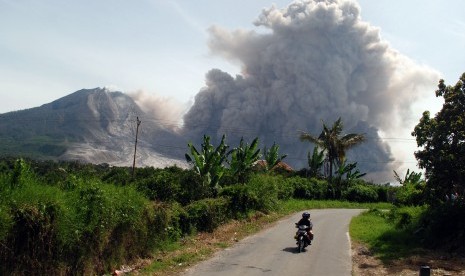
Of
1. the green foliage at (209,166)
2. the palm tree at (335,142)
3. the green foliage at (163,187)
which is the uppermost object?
the palm tree at (335,142)

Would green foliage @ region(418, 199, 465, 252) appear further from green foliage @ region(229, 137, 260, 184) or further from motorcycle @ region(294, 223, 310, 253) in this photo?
green foliage @ region(229, 137, 260, 184)

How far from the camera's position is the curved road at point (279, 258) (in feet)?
40.0

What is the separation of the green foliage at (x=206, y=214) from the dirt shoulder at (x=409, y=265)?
5877 mm

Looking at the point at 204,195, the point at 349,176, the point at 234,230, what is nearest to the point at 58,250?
the point at 234,230

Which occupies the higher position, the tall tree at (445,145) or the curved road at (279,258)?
the tall tree at (445,145)

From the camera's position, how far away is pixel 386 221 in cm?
2630

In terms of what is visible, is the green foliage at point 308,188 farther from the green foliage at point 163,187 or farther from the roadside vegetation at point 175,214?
the green foliage at point 163,187

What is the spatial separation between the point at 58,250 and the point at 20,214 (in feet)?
3.90

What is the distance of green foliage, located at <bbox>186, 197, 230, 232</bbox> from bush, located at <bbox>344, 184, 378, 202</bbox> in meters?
33.6

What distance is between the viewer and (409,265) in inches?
552

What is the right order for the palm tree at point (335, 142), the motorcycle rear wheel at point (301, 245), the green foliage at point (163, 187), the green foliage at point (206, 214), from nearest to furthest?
the motorcycle rear wheel at point (301, 245) → the green foliage at point (206, 214) → the green foliage at point (163, 187) → the palm tree at point (335, 142)

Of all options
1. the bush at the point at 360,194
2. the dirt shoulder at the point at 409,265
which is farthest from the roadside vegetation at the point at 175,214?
the bush at the point at 360,194

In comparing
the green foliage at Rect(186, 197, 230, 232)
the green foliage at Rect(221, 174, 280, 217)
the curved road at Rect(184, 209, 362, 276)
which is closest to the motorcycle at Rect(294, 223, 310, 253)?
the curved road at Rect(184, 209, 362, 276)

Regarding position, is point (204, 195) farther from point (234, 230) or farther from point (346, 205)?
point (346, 205)
